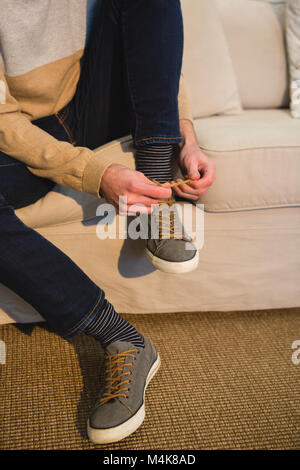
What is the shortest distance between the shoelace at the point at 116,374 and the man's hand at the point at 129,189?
285mm

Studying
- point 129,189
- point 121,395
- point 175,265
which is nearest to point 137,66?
point 129,189

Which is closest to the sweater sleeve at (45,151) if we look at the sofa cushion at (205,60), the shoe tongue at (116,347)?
the shoe tongue at (116,347)

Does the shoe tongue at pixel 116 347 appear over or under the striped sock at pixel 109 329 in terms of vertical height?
under

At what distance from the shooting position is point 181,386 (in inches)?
33.4

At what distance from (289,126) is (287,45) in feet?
1.81

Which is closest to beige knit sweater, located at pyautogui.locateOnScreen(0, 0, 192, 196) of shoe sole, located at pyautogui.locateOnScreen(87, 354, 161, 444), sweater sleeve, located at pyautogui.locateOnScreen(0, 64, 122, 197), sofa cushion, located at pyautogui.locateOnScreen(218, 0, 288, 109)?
sweater sleeve, located at pyautogui.locateOnScreen(0, 64, 122, 197)

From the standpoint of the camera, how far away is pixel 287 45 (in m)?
1.38

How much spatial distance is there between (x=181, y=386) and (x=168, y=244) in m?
0.32

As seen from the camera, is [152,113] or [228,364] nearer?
[152,113]

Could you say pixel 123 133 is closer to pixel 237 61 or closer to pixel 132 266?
pixel 132 266

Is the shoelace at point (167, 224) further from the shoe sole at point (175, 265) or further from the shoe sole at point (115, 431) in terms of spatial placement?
the shoe sole at point (115, 431)

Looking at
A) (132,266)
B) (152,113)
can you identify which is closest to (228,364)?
(132,266)

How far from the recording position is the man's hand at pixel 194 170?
837 mm

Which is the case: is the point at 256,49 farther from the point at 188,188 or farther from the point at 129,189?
the point at 129,189
